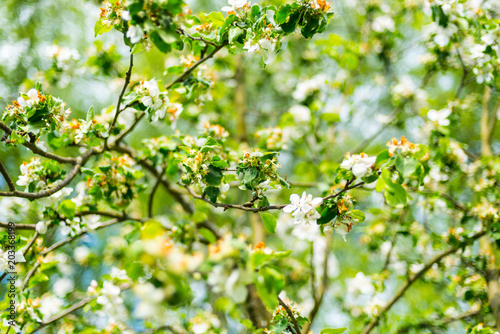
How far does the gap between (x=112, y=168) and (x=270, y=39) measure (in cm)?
104

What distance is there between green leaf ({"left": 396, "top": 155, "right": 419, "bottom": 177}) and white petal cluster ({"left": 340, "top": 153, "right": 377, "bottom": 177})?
8cm

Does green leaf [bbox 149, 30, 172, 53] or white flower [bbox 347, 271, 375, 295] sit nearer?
green leaf [bbox 149, 30, 172, 53]

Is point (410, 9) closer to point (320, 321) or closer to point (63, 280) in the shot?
point (320, 321)

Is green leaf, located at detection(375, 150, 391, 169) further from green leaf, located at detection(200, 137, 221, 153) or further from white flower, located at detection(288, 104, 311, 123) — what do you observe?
white flower, located at detection(288, 104, 311, 123)

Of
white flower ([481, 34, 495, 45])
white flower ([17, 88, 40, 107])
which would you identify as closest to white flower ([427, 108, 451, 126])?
white flower ([481, 34, 495, 45])

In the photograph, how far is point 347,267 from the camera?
3822 mm

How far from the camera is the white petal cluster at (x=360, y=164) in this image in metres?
1.16

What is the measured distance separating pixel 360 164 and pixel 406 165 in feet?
0.48

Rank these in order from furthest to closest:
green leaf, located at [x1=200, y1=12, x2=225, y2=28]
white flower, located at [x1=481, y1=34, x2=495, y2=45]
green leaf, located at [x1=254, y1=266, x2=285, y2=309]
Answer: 1. white flower, located at [x1=481, y1=34, x2=495, y2=45]
2. green leaf, located at [x1=200, y1=12, x2=225, y2=28]
3. green leaf, located at [x1=254, y1=266, x2=285, y2=309]

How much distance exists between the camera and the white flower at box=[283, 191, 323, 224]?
1273 mm

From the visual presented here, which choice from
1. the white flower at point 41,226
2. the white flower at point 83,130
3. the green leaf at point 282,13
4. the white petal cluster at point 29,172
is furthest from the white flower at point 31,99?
the green leaf at point 282,13

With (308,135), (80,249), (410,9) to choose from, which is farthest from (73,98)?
(410,9)

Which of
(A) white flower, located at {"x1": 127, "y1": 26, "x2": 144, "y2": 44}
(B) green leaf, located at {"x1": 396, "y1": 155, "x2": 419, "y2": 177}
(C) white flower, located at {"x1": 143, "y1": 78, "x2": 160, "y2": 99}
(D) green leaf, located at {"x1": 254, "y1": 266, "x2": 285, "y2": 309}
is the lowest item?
(D) green leaf, located at {"x1": 254, "y1": 266, "x2": 285, "y2": 309}

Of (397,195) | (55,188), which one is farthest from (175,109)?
(397,195)
